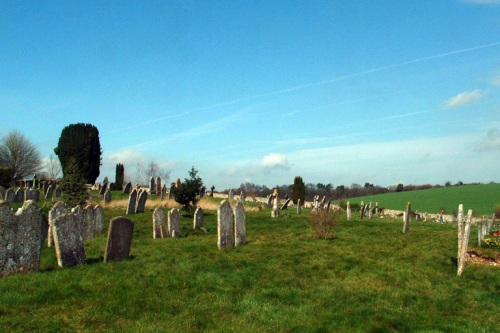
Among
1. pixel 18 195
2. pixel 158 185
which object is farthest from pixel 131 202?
pixel 158 185

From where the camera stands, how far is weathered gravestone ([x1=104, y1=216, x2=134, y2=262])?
1305 centimetres

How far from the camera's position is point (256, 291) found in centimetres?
1079

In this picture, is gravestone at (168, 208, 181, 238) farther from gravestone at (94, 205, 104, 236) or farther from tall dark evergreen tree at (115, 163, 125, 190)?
tall dark evergreen tree at (115, 163, 125, 190)

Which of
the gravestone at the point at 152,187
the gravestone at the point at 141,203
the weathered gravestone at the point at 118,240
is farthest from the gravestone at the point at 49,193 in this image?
the weathered gravestone at the point at 118,240

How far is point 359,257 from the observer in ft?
49.9

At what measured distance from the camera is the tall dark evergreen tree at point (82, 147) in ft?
165

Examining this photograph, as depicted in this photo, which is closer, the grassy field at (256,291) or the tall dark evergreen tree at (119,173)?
the grassy field at (256,291)

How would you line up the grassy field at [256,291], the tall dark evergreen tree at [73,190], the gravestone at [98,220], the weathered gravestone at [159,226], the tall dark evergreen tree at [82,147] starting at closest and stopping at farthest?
the grassy field at [256,291]
the weathered gravestone at [159,226]
the gravestone at [98,220]
the tall dark evergreen tree at [73,190]
the tall dark evergreen tree at [82,147]

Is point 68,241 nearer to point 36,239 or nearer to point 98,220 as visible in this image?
point 36,239

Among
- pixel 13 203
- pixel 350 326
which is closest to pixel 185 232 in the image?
pixel 350 326

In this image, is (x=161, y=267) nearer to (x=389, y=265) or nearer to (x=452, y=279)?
(x=389, y=265)

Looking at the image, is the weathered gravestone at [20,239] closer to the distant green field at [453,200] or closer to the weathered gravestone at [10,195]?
the weathered gravestone at [10,195]

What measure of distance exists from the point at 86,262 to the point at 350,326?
25.7 feet

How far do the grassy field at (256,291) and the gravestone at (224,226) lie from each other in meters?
0.42
